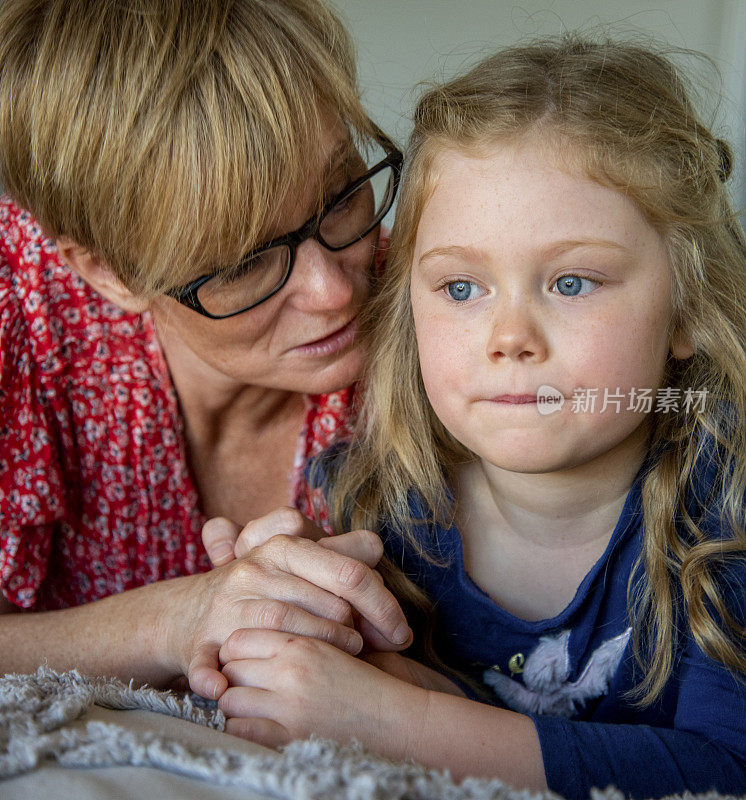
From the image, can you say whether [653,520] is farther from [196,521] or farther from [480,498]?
[196,521]

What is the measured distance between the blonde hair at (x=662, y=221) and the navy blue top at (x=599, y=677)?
0.03 metres

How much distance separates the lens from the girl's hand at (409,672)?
3.45 feet

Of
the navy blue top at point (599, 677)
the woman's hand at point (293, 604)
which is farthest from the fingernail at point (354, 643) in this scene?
the navy blue top at point (599, 677)

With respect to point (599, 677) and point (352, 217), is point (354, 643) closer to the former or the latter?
point (599, 677)

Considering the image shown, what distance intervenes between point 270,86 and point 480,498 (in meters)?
0.63

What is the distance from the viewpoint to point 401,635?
105 centimetres

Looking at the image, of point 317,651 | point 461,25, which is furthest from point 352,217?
point 461,25

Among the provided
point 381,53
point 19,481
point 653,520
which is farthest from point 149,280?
point 381,53

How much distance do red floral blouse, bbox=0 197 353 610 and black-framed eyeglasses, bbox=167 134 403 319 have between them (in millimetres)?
282

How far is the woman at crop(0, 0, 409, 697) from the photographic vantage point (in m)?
1.09

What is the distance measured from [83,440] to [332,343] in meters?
0.45

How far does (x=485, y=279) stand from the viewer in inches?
40.3

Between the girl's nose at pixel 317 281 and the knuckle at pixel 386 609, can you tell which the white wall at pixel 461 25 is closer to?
the girl's nose at pixel 317 281

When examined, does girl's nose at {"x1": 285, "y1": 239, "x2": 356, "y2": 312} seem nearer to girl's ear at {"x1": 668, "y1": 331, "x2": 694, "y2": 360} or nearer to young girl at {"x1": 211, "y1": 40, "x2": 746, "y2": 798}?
young girl at {"x1": 211, "y1": 40, "x2": 746, "y2": 798}
